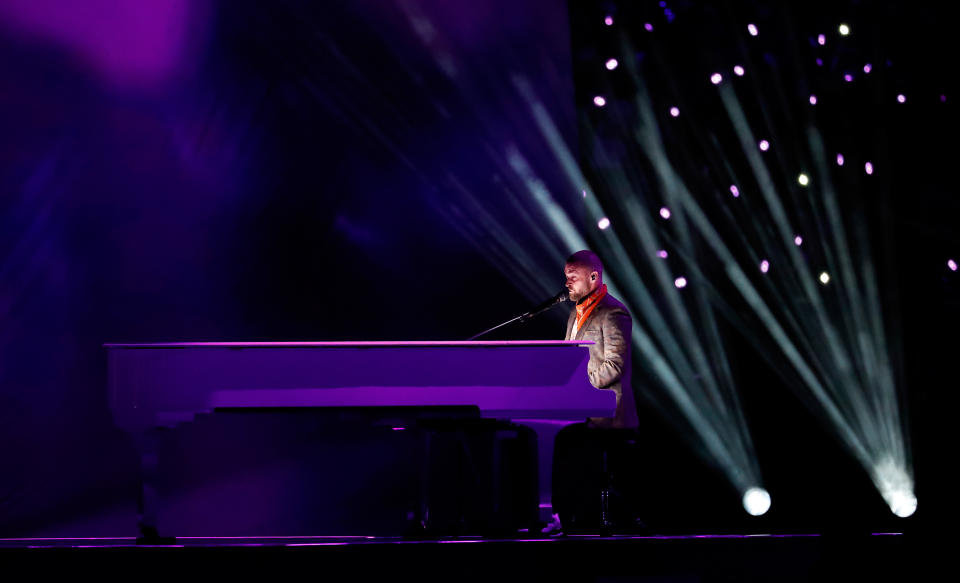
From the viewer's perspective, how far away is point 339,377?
134 inches

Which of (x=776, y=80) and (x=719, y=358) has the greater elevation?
(x=776, y=80)

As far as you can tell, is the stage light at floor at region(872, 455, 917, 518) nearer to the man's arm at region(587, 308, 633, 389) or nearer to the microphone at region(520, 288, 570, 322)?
the man's arm at region(587, 308, 633, 389)

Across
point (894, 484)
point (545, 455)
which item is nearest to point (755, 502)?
point (894, 484)

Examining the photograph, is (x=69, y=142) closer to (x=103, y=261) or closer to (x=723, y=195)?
(x=103, y=261)

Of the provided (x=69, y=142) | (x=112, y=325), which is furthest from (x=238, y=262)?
(x=69, y=142)

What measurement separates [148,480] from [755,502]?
3.12 metres

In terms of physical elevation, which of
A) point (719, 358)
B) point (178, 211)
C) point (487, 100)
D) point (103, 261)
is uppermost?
point (487, 100)

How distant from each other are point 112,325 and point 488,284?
2.04m

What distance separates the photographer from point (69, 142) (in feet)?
15.8

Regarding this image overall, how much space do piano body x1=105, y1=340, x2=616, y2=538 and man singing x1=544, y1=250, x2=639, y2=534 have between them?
11.3 inches

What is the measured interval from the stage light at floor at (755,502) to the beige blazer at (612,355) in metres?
1.40

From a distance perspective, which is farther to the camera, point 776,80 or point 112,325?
point 776,80

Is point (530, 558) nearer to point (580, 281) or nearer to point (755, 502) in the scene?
point (580, 281)

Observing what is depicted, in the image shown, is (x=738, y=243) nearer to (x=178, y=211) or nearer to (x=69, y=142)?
(x=178, y=211)
